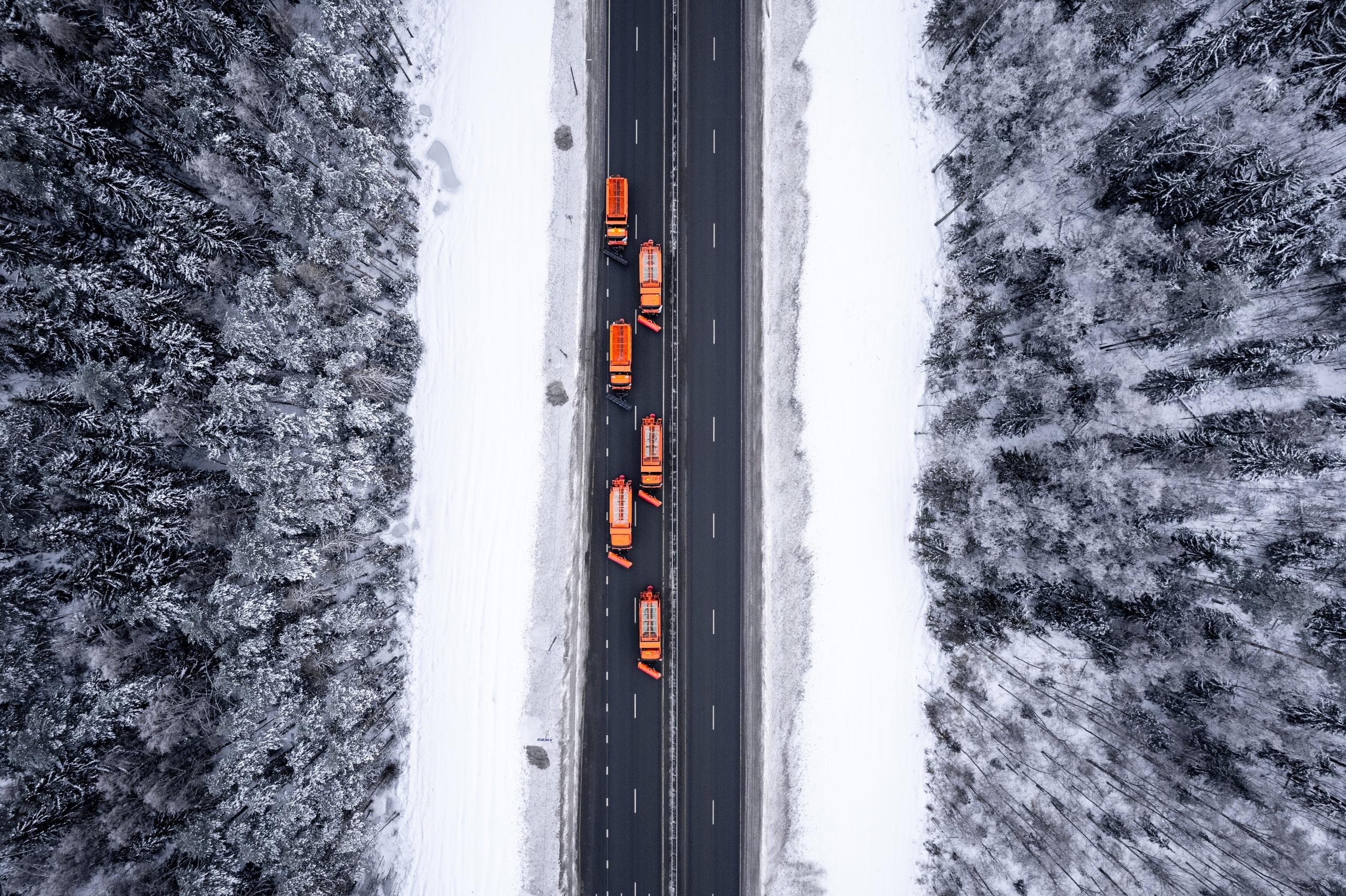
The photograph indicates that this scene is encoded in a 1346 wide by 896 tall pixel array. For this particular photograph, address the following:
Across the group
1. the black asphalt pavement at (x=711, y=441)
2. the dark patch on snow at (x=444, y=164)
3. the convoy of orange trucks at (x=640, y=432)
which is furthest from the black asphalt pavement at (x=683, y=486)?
the dark patch on snow at (x=444, y=164)

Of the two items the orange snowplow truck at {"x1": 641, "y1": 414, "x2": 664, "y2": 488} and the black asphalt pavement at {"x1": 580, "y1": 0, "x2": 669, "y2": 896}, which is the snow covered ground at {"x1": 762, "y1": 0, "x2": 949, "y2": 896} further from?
the black asphalt pavement at {"x1": 580, "y1": 0, "x2": 669, "y2": 896}

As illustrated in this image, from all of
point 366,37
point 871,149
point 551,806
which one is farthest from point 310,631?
point 871,149

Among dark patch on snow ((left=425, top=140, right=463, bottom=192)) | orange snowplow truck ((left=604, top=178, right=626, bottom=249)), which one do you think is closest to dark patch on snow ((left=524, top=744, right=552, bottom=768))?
orange snowplow truck ((left=604, top=178, right=626, bottom=249))

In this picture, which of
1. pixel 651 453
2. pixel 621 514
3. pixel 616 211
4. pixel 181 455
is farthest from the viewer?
pixel 616 211

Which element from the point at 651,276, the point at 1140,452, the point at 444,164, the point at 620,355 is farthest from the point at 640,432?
the point at 1140,452

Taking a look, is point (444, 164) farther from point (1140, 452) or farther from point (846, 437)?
point (1140, 452)

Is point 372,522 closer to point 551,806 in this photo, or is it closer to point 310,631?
point 310,631
